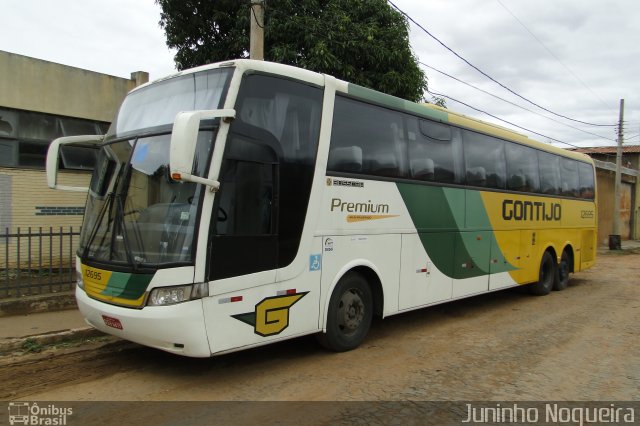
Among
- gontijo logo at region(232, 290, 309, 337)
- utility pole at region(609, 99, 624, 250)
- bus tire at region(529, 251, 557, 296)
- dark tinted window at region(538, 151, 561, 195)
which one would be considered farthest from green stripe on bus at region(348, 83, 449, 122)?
utility pole at region(609, 99, 624, 250)

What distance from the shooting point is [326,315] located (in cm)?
573

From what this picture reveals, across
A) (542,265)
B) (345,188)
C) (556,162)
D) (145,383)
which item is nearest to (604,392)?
(345,188)

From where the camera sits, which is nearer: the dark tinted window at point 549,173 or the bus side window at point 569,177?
the dark tinted window at point 549,173

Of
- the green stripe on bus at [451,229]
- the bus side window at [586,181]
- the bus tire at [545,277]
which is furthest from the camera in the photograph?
the bus side window at [586,181]

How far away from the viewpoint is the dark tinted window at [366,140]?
19.5 feet

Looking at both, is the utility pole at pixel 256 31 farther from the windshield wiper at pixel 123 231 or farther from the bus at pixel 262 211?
the windshield wiper at pixel 123 231

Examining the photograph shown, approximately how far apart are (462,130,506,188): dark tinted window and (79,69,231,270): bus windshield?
4.79 metres

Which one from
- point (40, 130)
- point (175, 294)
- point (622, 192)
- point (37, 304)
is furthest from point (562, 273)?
point (622, 192)

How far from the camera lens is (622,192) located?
31.6 meters

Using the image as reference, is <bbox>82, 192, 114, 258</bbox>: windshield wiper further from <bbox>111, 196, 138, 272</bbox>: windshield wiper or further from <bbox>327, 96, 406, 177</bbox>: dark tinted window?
<bbox>327, 96, 406, 177</bbox>: dark tinted window

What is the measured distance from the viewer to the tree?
391 inches

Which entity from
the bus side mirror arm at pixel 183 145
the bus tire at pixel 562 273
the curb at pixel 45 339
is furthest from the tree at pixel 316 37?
the curb at pixel 45 339

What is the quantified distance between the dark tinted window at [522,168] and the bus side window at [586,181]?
296 centimetres

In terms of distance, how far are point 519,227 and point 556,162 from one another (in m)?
2.63
